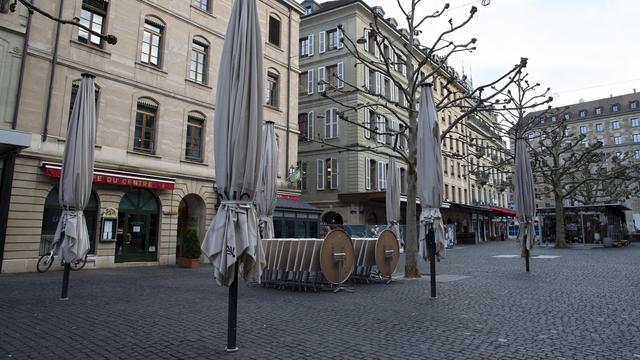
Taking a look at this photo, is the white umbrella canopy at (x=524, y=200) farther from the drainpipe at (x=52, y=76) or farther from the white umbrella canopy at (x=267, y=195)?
the drainpipe at (x=52, y=76)

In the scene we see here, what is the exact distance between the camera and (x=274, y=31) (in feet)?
80.5

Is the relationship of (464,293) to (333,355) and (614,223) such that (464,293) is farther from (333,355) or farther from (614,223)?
(614,223)

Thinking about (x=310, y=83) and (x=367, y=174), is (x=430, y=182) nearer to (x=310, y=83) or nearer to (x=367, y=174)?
(x=367, y=174)

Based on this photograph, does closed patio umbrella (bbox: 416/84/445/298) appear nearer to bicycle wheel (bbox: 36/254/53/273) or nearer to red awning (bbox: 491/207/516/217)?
bicycle wheel (bbox: 36/254/53/273)

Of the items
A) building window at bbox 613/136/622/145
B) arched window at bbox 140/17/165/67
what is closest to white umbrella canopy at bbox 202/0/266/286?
arched window at bbox 140/17/165/67

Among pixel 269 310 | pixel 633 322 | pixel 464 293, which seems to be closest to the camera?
pixel 633 322

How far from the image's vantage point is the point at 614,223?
103ft

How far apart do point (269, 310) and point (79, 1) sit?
1493cm

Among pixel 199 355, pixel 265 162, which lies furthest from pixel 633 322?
pixel 265 162

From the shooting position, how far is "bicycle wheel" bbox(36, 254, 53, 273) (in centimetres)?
1338

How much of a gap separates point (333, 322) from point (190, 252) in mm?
11527

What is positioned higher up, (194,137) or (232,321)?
(194,137)

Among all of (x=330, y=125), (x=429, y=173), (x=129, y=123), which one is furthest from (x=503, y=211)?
(x=429, y=173)

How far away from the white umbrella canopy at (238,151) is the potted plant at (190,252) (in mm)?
12046
